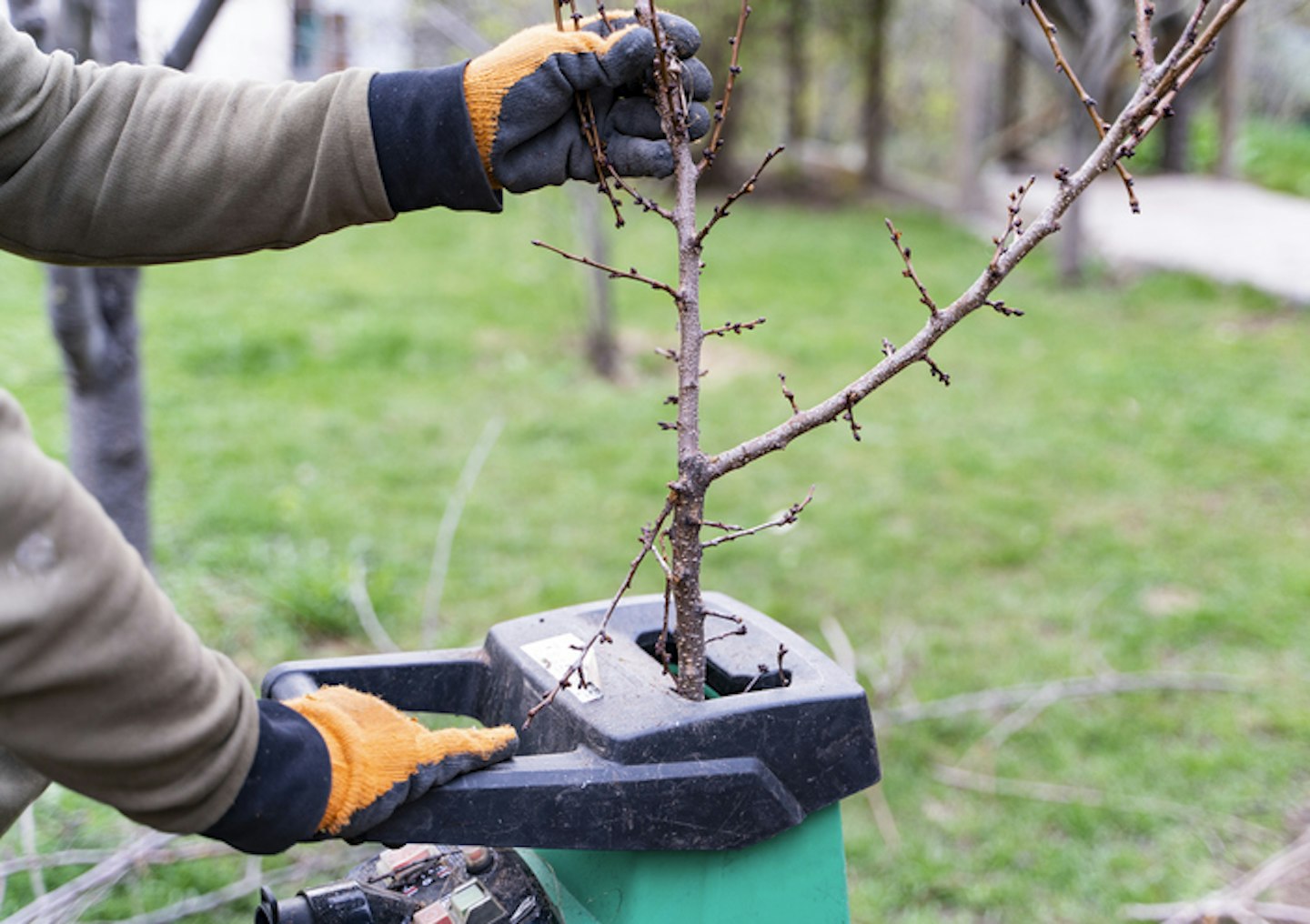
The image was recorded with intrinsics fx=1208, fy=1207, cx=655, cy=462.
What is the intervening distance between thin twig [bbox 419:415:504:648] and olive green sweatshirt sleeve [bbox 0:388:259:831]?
2.24 meters

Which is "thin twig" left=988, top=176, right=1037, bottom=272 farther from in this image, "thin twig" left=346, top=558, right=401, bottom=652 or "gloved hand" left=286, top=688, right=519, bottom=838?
"thin twig" left=346, top=558, right=401, bottom=652

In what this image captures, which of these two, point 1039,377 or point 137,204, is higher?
point 137,204

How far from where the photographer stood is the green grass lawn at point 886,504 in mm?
2748

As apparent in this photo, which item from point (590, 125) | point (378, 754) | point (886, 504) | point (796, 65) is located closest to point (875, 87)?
point (796, 65)

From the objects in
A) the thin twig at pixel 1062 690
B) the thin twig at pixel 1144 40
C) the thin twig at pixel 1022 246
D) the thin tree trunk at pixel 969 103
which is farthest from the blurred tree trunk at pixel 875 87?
the thin twig at pixel 1022 246

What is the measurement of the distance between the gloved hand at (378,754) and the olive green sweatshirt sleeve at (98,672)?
0.10 metres

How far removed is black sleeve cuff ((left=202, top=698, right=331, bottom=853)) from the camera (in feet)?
3.72

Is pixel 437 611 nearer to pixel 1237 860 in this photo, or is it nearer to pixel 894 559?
pixel 894 559

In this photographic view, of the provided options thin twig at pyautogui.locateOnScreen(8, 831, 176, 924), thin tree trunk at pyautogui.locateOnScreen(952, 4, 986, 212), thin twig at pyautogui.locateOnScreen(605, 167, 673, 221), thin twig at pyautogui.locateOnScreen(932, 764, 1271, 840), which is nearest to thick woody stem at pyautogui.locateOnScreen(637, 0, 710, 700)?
thin twig at pyautogui.locateOnScreen(605, 167, 673, 221)

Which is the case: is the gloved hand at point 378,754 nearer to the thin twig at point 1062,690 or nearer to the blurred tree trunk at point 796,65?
the thin twig at point 1062,690

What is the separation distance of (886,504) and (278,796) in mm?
3430

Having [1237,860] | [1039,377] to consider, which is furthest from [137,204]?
[1039,377]

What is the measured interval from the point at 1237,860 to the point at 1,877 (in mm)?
2480

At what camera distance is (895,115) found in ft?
49.0
